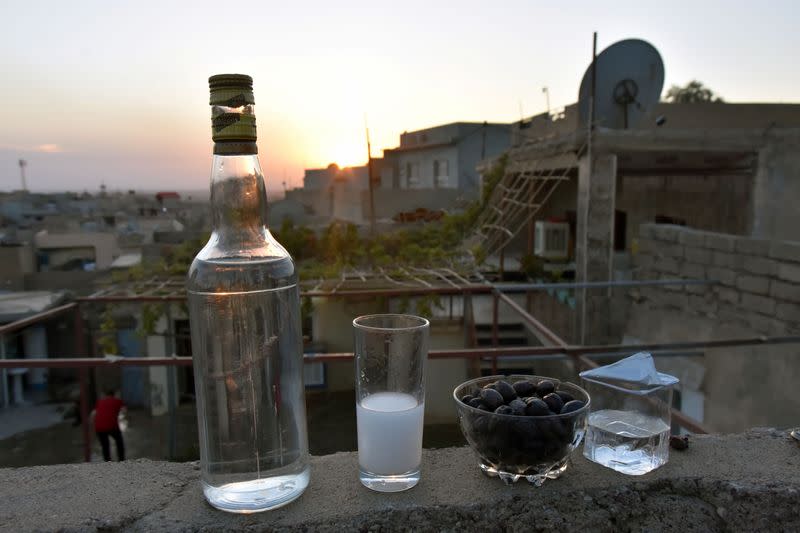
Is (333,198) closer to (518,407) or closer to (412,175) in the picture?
(412,175)

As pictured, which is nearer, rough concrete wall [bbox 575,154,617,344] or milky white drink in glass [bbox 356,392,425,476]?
milky white drink in glass [bbox 356,392,425,476]

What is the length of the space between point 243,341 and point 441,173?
23094 millimetres

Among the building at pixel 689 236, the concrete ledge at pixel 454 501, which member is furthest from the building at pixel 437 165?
the concrete ledge at pixel 454 501

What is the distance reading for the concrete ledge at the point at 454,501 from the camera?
3.00 feet

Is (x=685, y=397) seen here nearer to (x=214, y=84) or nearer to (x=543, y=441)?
(x=543, y=441)

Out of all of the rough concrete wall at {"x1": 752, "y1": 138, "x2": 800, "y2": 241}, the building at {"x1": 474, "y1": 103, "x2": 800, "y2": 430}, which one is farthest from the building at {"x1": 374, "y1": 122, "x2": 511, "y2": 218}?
the rough concrete wall at {"x1": 752, "y1": 138, "x2": 800, "y2": 241}

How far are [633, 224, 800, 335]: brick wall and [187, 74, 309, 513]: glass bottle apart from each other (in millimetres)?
4897

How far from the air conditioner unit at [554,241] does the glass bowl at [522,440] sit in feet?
33.3

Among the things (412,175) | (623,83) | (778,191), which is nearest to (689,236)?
(778,191)

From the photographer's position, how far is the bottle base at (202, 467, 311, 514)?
0.91 meters

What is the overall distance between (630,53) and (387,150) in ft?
61.5

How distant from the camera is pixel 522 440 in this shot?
92 centimetres

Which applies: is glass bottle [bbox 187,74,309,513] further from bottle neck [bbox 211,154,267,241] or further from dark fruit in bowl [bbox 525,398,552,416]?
→ dark fruit in bowl [bbox 525,398,552,416]

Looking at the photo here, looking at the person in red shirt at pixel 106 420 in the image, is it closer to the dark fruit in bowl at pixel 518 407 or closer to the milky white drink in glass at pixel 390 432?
the milky white drink in glass at pixel 390 432
